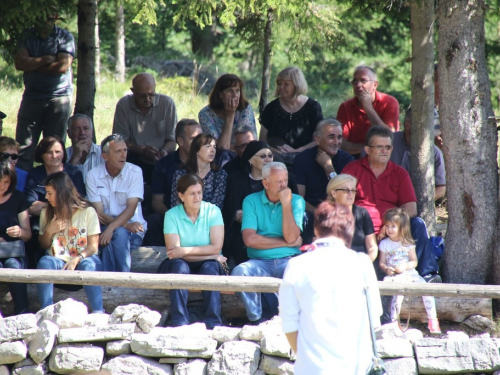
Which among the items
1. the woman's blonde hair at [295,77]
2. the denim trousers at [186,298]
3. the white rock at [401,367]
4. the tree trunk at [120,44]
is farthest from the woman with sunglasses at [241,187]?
the tree trunk at [120,44]

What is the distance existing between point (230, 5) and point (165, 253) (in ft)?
7.69

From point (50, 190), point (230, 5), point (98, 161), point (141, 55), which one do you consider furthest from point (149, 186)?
point (141, 55)

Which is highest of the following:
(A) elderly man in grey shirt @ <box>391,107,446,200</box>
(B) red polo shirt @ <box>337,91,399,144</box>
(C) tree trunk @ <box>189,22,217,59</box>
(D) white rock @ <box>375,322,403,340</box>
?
(C) tree trunk @ <box>189,22,217,59</box>

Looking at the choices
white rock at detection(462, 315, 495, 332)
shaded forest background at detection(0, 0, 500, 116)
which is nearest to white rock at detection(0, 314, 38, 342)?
white rock at detection(462, 315, 495, 332)

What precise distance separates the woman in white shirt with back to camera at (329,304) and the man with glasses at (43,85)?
5.50 metres

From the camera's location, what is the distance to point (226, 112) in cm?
747

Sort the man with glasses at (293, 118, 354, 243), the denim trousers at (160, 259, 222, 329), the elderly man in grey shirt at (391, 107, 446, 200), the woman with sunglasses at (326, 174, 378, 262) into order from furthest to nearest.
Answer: the elderly man in grey shirt at (391, 107, 446, 200)
the man with glasses at (293, 118, 354, 243)
the woman with sunglasses at (326, 174, 378, 262)
the denim trousers at (160, 259, 222, 329)

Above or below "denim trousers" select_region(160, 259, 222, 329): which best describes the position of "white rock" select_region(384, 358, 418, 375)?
below

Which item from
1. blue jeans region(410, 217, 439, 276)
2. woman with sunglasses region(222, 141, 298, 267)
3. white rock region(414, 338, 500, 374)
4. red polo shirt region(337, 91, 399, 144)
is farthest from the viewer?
red polo shirt region(337, 91, 399, 144)

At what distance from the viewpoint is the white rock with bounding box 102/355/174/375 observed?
17.1ft

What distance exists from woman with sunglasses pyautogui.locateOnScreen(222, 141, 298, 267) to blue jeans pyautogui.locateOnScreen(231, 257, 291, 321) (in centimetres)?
55

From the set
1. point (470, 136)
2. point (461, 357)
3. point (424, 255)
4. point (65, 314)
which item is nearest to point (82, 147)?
point (65, 314)

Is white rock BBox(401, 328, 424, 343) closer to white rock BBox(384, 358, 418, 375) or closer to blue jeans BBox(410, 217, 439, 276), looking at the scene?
white rock BBox(384, 358, 418, 375)

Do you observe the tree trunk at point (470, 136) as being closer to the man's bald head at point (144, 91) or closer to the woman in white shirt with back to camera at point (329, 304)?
the woman in white shirt with back to camera at point (329, 304)
